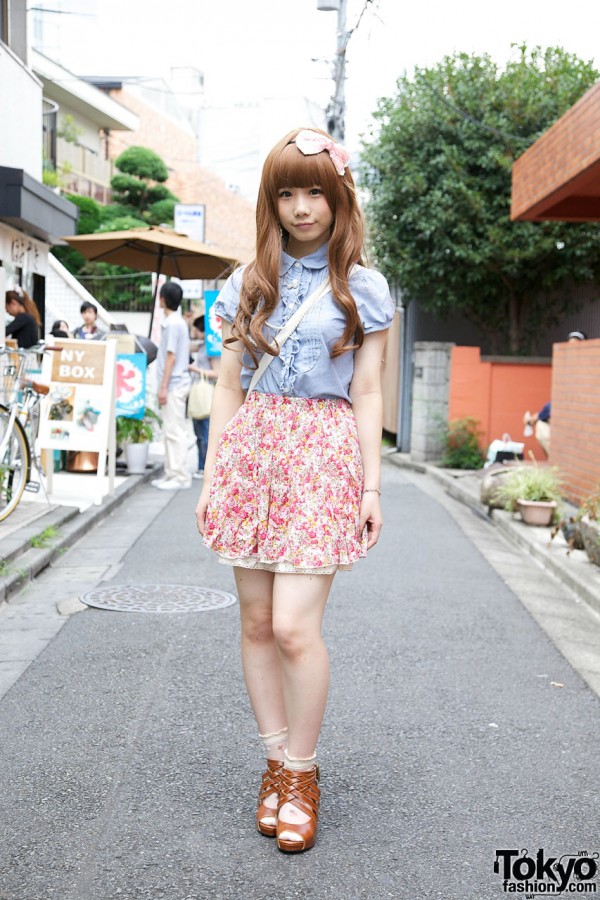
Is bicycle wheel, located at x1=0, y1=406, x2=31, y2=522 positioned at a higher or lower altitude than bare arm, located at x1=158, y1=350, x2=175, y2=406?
lower

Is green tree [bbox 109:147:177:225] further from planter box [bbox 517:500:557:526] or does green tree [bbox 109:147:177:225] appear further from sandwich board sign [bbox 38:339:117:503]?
planter box [bbox 517:500:557:526]

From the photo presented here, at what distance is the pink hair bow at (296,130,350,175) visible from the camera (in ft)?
9.95

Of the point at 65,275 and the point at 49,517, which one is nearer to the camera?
the point at 49,517

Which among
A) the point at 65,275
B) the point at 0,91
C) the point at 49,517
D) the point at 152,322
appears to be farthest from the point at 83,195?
the point at 49,517

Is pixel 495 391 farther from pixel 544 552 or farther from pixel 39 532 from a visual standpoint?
pixel 39 532

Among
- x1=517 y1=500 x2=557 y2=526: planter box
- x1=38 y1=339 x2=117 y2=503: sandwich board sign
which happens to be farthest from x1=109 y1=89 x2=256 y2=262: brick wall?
x1=517 y1=500 x2=557 y2=526: planter box

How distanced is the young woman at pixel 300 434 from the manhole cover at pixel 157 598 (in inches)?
117

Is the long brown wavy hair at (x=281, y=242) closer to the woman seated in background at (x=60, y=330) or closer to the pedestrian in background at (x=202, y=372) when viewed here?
the pedestrian in background at (x=202, y=372)

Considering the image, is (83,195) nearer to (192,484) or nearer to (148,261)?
(148,261)

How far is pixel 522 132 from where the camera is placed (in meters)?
17.7

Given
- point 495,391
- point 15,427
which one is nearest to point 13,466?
point 15,427

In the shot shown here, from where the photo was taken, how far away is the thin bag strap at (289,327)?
308cm

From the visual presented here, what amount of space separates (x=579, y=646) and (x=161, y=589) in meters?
2.48

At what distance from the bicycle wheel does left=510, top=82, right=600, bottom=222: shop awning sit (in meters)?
5.56
